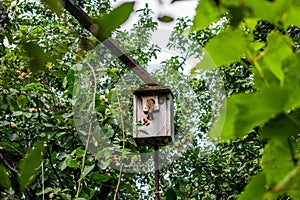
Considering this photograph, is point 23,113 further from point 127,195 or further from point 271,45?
point 271,45

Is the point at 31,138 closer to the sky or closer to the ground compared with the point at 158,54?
closer to the ground

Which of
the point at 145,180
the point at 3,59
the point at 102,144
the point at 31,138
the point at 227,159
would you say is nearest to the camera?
the point at 102,144

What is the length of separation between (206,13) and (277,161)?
8 centimetres

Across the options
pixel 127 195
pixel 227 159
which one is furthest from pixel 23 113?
pixel 227 159

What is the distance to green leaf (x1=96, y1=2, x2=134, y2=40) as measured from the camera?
28cm

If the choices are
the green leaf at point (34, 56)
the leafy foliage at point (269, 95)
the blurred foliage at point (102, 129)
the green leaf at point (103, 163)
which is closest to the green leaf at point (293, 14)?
the leafy foliage at point (269, 95)

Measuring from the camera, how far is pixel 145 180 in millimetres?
4309

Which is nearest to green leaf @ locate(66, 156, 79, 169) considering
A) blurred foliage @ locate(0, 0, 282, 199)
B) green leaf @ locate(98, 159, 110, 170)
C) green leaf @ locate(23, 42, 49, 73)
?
blurred foliage @ locate(0, 0, 282, 199)

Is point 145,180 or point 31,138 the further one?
point 145,180

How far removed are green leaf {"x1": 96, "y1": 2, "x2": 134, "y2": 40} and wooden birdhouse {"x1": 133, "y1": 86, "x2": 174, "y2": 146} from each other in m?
2.09

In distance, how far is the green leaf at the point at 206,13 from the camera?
0.24 m

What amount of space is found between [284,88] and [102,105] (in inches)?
90.3

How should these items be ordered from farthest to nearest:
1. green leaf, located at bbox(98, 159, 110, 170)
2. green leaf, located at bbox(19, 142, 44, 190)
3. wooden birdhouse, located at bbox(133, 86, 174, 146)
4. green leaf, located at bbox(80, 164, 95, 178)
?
wooden birdhouse, located at bbox(133, 86, 174, 146) < green leaf, located at bbox(98, 159, 110, 170) < green leaf, located at bbox(80, 164, 95, 178) < green leaf, located at bbox(19, 142, 44, 190)

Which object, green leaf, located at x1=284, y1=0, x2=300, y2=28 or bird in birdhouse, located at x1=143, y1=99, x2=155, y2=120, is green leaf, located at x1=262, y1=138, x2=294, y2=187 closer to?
green leaf, located at x1=284, y1=0, x2=300, y2=28
